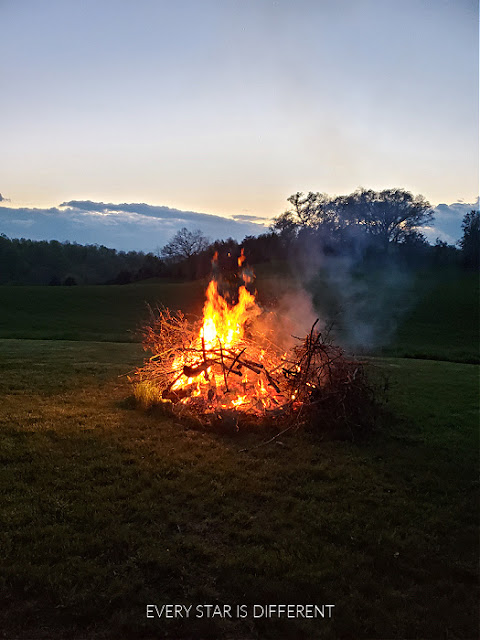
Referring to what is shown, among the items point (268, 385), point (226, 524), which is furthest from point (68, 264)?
point (226, 524)

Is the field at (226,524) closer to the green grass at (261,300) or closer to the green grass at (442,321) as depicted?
→ the green grass at (442,321)

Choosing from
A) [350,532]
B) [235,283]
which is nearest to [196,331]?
[235,283]

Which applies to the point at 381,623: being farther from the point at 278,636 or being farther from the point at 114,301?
the point at 114,301

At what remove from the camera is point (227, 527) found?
14.3 feet

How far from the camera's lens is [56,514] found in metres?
4.39

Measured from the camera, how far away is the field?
3236mm

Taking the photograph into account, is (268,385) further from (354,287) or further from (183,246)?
(183,246)

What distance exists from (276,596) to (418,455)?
3871mm

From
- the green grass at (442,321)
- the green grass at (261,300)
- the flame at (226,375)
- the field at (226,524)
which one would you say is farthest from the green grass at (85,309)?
the green grass at (442,321)

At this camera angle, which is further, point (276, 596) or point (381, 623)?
point (276, 596)

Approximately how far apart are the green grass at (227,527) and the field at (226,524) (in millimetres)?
16

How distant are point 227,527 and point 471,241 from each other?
180 feet

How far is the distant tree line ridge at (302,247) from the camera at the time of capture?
5034cm

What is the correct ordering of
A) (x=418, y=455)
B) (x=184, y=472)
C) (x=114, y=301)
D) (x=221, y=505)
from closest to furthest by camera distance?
(x=221, y=505) < (x=184, y=472) < (x=418, y=455) < (x=114, y=301)
